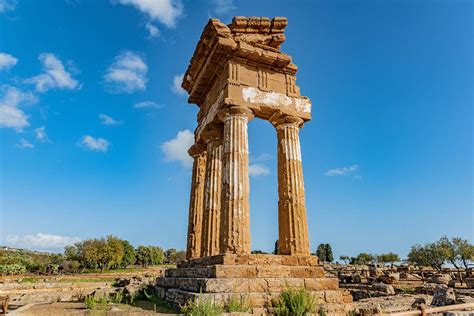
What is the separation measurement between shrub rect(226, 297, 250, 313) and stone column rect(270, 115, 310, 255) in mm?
3574

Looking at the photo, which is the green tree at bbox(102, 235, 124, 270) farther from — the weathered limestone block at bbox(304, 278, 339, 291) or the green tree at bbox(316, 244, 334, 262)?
the weathered limestone block at bbox(304, 278, 339, 291)

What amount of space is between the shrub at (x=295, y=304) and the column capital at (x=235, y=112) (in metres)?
6.04

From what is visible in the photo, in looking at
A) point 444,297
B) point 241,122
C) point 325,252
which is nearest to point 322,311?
point 444,297

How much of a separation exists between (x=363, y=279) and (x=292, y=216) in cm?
1547

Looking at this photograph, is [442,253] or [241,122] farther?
[442,253]

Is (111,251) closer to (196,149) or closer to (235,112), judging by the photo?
(196,149)

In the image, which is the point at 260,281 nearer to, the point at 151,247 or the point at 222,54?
the point at 222,54

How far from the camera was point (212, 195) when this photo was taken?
463 inches

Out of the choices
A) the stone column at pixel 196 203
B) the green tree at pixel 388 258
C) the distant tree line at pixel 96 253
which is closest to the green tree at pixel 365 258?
the green tree at pixel 388 258

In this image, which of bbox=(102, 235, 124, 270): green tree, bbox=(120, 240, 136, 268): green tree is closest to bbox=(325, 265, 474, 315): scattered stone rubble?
bbox=(102, 235, 124, 270): green tree

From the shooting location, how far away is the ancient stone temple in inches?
328

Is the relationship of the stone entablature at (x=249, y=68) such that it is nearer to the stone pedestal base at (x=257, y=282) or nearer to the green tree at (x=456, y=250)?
the stone pedestal base at (x=257, y=282)

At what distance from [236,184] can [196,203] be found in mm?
4109

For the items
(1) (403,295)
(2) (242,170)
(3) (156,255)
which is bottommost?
(1) (403,295)
